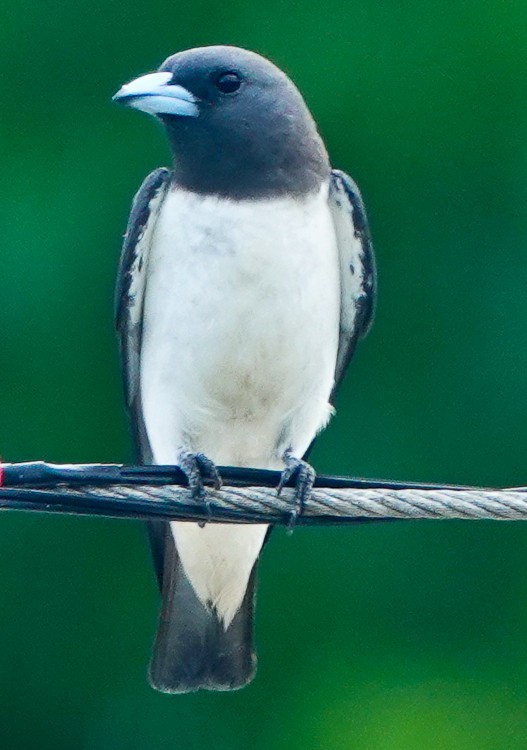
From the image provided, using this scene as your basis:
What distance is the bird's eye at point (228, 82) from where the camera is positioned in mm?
4152

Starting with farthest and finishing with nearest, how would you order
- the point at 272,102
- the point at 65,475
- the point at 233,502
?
the point at 272,102, the point at 233,502, the point at 65,475

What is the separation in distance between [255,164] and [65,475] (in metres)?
1.55

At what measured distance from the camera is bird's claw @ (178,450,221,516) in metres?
3.00

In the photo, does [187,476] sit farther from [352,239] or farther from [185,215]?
[352,239]

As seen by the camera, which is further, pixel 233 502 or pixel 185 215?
pixel 185 215

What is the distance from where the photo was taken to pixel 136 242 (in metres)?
4.16

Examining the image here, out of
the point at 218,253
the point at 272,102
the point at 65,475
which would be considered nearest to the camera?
the point at 65,475

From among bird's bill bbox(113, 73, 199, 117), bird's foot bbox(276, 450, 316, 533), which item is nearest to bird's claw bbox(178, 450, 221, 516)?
bird's foot bbox(276, 450, 316, 533)

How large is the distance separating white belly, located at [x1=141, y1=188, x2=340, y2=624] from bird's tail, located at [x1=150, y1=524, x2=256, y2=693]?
18.5 inches

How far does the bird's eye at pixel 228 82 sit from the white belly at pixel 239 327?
31cm

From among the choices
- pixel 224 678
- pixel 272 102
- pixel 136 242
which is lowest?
pixel 224 678

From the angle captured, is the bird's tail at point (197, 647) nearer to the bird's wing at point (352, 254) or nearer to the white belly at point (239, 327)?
the white belly at point (239, 327)

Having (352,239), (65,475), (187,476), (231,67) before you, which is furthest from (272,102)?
(65,475)

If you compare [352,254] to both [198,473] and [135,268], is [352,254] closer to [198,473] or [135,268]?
[135,268]
